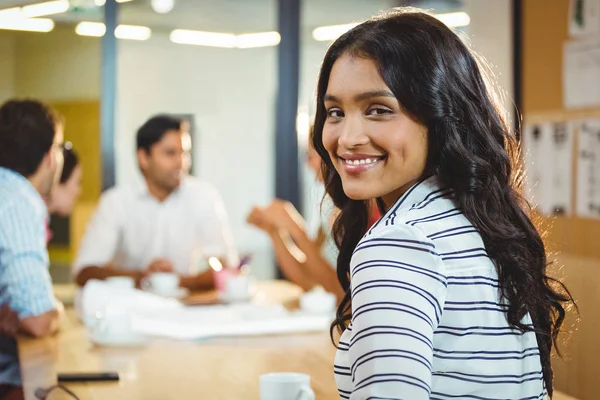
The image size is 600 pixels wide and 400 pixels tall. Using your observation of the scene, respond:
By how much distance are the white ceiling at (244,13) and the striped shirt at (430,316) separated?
371cm

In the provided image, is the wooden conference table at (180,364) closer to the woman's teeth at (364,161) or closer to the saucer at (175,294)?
the saucer at (175,294)

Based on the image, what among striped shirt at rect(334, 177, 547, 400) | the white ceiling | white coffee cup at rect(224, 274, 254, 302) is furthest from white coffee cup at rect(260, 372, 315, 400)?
the white ceiling

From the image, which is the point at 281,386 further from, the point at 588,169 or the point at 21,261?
the point at 588,169

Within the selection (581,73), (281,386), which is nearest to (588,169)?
(581,73)

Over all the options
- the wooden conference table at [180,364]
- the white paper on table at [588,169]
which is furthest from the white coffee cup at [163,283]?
the white paper on table at [588,169]

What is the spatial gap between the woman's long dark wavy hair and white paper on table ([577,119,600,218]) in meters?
2.48

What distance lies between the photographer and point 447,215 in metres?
1.04

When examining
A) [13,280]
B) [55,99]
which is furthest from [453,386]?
[55,99]

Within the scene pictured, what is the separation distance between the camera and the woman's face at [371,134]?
1.07 meters

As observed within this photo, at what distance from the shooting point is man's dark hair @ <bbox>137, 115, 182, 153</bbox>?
155 inches

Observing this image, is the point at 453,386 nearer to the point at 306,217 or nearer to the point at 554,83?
the point at 554,83

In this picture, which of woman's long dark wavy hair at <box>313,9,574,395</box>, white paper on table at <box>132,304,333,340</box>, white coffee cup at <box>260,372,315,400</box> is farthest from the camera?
white paper on table at <box>132,304,333,340</box>

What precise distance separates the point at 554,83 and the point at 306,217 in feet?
5.49

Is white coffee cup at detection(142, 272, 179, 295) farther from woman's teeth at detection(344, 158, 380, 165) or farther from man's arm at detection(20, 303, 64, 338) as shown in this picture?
woman's teeth at detection(344, 158, 380, 165)
